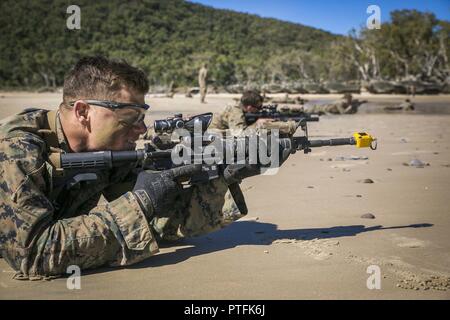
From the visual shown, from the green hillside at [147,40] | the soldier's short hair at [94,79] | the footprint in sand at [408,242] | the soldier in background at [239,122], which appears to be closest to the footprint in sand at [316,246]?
the footprint in sand at [408,242]

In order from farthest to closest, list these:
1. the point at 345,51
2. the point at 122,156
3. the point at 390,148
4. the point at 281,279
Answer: the point at 345,51, the point at 390,148, the point at 122,156, the point at 281,279

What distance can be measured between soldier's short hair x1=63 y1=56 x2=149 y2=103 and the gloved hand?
557mm

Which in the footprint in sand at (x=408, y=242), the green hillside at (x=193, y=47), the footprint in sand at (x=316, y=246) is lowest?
the footprint in sand at (x=316, y=246)

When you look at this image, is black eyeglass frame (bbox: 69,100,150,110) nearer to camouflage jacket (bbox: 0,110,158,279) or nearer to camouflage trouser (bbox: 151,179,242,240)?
camouflage jacket (bbox: 0,110,158,279)

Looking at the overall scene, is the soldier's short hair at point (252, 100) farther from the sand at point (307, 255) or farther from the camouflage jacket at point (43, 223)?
the camouflage jacket at point (43, 223)

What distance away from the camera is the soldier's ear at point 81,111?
109 inches

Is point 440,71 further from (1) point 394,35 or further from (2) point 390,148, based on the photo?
(2) point 390,148

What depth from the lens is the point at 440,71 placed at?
2454 inches

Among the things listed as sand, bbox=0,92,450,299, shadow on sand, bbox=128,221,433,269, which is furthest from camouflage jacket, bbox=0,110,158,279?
shadow on sand, bbox=128,221,433,269

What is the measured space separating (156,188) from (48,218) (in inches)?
24.4

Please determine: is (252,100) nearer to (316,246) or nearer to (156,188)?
(316,246)

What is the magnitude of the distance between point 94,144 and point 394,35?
69.9 metres

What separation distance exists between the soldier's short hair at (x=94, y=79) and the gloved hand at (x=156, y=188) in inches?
21.9

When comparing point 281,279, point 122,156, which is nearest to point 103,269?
point 122,156
